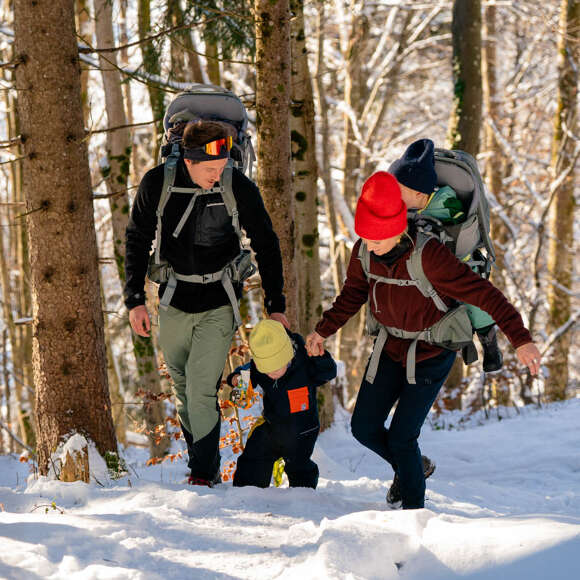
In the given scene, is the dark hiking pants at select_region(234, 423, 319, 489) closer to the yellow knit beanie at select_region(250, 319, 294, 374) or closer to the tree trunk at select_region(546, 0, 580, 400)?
the yellow knit beanie at select_region(250, 319, 294, 374)

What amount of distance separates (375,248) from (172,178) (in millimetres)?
1221

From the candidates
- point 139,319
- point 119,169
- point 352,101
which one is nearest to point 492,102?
point 352,101

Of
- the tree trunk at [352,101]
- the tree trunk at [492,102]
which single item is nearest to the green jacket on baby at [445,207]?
the tree trunk at [352,101]

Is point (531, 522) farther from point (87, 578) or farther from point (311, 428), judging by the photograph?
point (87, 578)

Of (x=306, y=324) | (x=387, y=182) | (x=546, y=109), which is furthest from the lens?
(x=546, y=109)

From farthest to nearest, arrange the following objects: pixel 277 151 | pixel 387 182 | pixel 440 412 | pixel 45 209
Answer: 1. pixel 440 412
2. pixel 277 151
3. pixel 45 209
4. pixel 387 182

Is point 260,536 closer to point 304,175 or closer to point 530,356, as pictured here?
point 530,356

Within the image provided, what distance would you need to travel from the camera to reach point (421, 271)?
10.5 feet

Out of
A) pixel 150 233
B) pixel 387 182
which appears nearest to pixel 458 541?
pixel 387 182

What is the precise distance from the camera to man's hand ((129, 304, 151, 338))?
3.68 meters

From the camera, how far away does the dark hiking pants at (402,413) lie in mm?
3428

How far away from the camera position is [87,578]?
2.32 meters

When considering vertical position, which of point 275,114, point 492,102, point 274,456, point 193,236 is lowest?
point 274,456

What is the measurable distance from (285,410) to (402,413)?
26.8 inches
